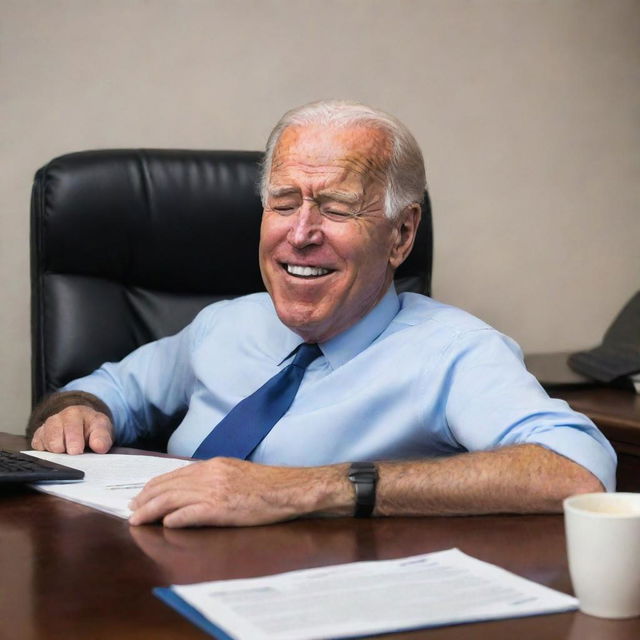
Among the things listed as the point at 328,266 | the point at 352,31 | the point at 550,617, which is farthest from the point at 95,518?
the point at 352,31

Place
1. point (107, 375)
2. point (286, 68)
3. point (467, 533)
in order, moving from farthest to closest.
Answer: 1. point (286, 68)
2. point (107, 375)
3. point (467, 533)

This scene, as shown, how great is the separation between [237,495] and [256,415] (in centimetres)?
51

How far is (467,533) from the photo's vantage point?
44.1 inches

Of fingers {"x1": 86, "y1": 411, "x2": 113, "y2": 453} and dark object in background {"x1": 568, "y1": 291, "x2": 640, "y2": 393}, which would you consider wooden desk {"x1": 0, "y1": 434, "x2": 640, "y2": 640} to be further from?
dark object in background {"x1": 568, "y1": 291, "x2": 640, "y2": 393}

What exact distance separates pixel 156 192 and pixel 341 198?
1.59ft

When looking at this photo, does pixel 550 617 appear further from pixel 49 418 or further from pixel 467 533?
pixel 49 418

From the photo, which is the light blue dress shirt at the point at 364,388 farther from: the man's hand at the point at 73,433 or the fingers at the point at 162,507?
the fingers at the point at 162,507

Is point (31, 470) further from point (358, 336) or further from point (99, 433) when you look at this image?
point (358, 336)

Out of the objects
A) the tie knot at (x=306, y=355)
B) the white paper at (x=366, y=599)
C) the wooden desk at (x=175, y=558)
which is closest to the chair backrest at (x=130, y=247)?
the tie knot at (x=306, y=355)

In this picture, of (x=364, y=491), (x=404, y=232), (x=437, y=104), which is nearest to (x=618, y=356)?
(x=437, y=104)

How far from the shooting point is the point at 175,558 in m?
1.02

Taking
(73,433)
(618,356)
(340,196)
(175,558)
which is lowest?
(618,356)

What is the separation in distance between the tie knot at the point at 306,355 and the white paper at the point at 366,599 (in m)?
0.76

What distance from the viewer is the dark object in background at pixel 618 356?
94.9 inches
